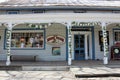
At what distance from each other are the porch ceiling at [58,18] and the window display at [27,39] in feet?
7.85

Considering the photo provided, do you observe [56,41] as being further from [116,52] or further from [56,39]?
[116,52]

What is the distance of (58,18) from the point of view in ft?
42.8

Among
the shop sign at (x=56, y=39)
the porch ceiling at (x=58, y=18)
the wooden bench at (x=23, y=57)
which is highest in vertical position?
the porch ceiling at (x=58, y=18)

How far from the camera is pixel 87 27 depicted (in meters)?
15.7

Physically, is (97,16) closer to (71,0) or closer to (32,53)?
(32,53)

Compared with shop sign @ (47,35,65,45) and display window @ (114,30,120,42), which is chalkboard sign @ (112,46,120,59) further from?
shop sign @ (47,35,65,45)

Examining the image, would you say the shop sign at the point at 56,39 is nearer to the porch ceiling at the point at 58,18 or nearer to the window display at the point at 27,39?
the window display at the point at 27,39

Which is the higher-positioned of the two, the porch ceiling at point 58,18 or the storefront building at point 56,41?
the porch ceiling at point 58,18

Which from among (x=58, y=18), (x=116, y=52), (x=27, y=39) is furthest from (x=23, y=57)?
(x=116, y=52)

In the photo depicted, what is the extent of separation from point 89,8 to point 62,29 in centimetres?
284

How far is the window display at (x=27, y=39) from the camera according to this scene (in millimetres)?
15500

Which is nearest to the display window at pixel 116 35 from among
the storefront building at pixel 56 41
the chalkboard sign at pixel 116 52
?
the storefront building at pixel 56 41

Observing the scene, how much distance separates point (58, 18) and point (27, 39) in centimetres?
364

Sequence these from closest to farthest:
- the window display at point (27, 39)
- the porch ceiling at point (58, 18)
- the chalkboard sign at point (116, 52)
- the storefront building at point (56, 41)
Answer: the porch ceiling at point (58, 18), the chalkboard sign at point (116, 52), the storefront building at point (56, 41), the window display at point (27, 39)
